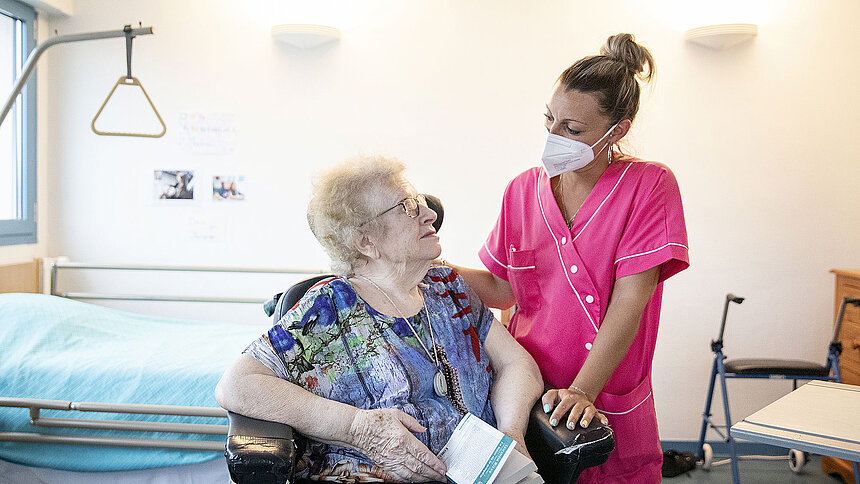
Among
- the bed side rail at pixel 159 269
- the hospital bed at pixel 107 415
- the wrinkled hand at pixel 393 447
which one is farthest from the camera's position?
the bed side rail at pixel 159 269

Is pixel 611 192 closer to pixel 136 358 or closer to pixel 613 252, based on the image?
pixel 613 252

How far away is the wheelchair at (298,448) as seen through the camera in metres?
1.46

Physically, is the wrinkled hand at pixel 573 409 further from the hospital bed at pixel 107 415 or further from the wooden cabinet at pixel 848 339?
the wooden cabinet at pixel 848 339

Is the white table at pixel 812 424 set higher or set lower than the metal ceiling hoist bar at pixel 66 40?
lower

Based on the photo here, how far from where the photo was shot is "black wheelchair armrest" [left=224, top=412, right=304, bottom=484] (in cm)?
145

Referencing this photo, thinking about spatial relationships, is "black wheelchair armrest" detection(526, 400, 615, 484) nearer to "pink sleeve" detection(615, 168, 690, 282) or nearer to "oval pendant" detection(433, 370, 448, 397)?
"oval pendant" detection(433, 370, 448, 397)

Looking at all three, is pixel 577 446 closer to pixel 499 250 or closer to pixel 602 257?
pixel 602 257

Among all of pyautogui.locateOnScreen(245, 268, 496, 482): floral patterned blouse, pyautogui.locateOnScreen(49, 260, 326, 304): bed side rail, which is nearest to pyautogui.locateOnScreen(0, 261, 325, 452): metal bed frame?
pyautogui.locateOnScreen(245, 268, 496, 482): floral patterned blouse

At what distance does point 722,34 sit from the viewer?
3.34m

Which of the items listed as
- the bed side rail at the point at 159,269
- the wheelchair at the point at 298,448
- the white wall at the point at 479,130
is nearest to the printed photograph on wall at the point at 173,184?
the white wall at the point at 479,130

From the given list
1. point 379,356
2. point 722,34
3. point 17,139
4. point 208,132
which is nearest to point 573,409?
point 379,356

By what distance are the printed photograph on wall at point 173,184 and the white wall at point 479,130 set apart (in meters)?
0.06

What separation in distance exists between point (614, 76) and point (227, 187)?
2469 mm

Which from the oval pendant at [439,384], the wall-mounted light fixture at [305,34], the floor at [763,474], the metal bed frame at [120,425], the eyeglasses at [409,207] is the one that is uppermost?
the wall-mounted light fixture at [305,34]
